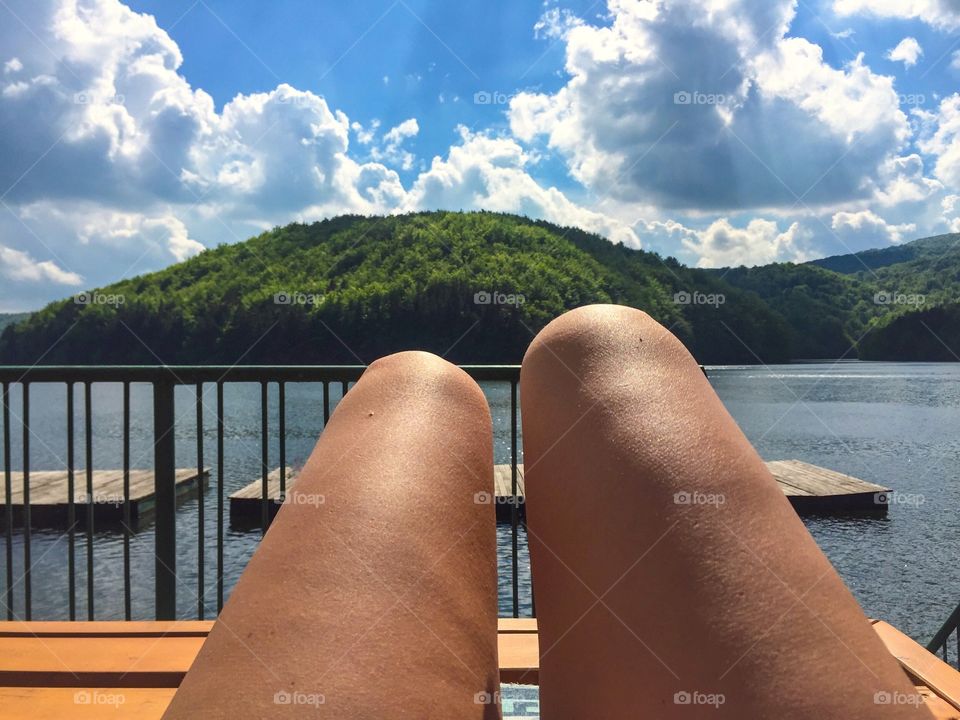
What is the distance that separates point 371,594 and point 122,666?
2.24 meters

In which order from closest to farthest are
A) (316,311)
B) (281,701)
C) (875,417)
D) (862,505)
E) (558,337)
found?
(281,701) → (558,337) → (862,505) → (875,417) → (316,311)

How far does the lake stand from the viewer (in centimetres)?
1198

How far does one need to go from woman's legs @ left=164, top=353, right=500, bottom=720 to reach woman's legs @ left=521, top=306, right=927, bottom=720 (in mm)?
126

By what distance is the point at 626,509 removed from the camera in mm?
832

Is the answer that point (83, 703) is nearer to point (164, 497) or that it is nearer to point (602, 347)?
point (164, 497)

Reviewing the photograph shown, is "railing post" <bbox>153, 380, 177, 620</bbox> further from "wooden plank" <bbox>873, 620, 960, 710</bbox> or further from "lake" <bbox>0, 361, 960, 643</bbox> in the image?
"wooden plank" <bbox>873, 620, 960, 710</bbox>

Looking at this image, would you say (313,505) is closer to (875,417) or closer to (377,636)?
(377,636)

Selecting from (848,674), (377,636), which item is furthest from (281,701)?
(848,674)

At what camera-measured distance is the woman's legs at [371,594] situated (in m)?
0.67

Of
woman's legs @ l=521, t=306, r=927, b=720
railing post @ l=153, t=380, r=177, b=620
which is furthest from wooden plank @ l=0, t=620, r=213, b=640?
woman's legs @ l=521, t=306, r=927, b=720

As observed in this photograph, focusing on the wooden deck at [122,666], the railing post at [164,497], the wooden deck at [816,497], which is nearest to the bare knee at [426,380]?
the wooden deck at [122,666]

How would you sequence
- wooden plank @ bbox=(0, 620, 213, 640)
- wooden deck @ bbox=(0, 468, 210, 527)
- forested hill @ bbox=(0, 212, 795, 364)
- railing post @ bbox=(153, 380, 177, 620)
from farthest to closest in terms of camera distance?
forested hill @ bbox=(0, 212, 795, 364), wooden deck @ bbox=(0, 468, 210, 527), railing post @ bbox=(153, 380, 177, 620), wooden plank @ bbox=(0, 620, 213, 640)

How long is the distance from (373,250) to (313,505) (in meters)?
67.4

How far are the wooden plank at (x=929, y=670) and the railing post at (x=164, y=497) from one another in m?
3.51
